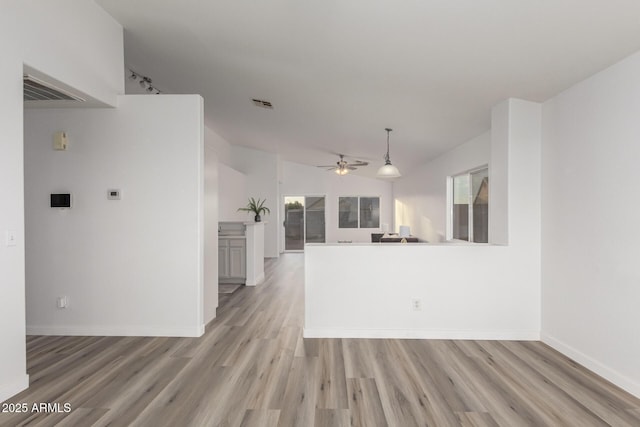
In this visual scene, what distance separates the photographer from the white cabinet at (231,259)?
239 inches

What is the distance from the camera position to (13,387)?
7.66 feet

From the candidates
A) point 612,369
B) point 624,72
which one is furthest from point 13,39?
point 612,369

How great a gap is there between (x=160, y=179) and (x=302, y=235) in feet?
24.6

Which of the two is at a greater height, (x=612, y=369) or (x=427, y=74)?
(x=427, y=74)

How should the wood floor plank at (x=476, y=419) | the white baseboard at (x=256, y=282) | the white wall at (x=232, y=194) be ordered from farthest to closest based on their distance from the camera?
the white wall at (x=232, y=194)
the white baseboard at (x=256, y=282)
the wood floor plank at (x=476, y=419)

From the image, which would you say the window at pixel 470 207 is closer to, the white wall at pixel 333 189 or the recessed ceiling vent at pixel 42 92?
the recessed ceiling vent at pixel 42 92

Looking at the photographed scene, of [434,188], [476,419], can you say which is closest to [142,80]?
[434,188]

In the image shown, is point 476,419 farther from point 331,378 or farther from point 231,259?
point 231,259

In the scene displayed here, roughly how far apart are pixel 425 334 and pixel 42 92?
4026mm

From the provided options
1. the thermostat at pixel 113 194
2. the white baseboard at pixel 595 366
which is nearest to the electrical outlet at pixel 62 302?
the thermostat at pixel 113 194

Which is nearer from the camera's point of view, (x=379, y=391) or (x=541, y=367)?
(x=379, y=391)

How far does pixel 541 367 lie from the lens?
2801 mm

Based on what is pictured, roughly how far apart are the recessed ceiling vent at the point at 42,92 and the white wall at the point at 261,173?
6396mm

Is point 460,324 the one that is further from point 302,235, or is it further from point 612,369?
point 302,235
